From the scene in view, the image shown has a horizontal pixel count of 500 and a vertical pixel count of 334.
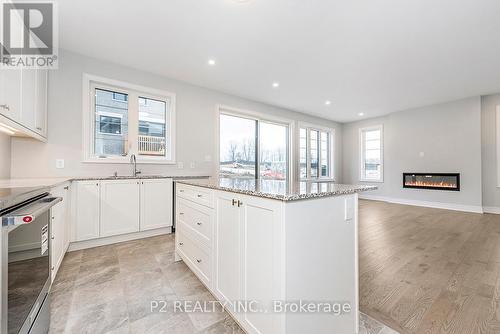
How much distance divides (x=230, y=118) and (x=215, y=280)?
13.1 ft

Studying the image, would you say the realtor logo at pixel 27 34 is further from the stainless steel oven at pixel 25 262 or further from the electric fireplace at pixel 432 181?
the electric fireplace at pixel 432 181

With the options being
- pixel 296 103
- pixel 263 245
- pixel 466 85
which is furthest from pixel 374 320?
pixel 466 85

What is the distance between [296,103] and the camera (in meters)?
5.58

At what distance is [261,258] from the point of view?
1156 mm

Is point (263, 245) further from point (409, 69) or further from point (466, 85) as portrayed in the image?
point (466, 85)

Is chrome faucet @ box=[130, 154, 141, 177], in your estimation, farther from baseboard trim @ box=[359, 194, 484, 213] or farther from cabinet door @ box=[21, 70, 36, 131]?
baseboard trim @ box=[359, 194, 484, 213]

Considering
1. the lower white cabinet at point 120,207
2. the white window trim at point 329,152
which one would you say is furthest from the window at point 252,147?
the lower white cabinet at point 120,207

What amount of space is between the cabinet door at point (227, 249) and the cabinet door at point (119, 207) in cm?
205

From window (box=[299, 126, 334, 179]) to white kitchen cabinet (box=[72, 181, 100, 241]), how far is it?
17.4ft

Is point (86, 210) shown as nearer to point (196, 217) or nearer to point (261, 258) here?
point (196, 217)

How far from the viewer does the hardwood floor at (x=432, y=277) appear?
1478mm

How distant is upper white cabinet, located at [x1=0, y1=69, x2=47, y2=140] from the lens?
1.70 metres

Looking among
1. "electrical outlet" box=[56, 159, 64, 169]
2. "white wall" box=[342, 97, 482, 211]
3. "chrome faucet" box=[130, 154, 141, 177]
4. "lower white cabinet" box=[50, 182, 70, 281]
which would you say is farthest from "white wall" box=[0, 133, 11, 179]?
"white wall" box=[342, 97, 482, 211]

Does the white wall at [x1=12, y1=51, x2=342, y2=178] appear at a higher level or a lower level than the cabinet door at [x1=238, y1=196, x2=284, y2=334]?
higher
